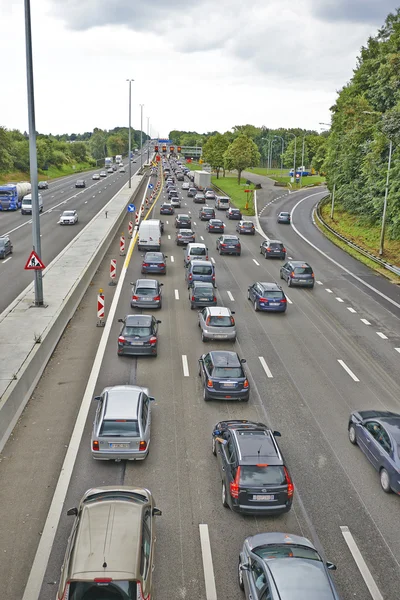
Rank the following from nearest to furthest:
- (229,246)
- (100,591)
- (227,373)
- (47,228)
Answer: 1. (100,591)
2. (227,373)
3. (229,246)
4. (47,228)

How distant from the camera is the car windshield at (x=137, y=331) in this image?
65.9ft

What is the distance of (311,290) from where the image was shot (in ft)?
108

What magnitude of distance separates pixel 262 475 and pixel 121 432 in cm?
360

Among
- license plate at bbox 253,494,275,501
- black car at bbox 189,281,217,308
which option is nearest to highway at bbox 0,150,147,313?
black car at bbox 189,281,217,308

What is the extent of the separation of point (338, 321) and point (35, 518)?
1881cm

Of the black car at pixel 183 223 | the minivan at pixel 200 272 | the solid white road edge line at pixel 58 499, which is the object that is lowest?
the solid white road edge line at pixel 58 499

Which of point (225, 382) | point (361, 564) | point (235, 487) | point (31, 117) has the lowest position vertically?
point (361, 564)

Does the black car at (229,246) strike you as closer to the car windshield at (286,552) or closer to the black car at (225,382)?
the black car at (225,382)

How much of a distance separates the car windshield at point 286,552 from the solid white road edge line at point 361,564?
5.26 ft

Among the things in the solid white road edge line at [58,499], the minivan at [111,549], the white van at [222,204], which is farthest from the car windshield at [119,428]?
the white van at [222,204]

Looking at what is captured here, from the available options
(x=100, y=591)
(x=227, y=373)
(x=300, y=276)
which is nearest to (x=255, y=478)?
(x=100, y=591)

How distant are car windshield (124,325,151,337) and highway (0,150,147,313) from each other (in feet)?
25.9

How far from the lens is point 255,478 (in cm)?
1136

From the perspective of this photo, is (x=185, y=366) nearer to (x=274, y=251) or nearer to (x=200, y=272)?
(x=200, y=272)
